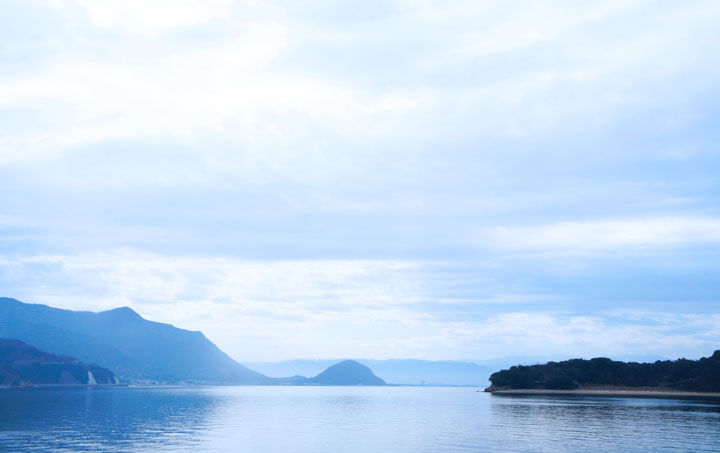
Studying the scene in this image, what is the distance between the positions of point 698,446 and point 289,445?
5284cm

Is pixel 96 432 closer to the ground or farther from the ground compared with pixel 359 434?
closer to the ground

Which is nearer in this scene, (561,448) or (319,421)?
(561,448)

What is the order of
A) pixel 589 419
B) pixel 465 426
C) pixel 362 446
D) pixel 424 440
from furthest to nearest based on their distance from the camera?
1. pixel 589 419
2. pixel 465 426
3. pixel 424 440
4. pixel 362 446

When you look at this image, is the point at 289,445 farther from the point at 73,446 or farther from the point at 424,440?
the point at 73,446

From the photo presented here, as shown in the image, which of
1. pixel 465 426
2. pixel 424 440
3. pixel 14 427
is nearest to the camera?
pixel 424 440

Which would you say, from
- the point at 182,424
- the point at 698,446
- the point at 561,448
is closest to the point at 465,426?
Answer: the point at 561,448

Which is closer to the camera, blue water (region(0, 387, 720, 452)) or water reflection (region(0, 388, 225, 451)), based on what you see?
water reflection (region(0, 388, 225, 451))

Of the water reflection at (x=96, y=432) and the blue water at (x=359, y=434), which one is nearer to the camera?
the water reflection at (x=96, y=432)

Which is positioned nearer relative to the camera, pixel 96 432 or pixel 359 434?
pixel 96 432

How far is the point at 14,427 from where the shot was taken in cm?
10300

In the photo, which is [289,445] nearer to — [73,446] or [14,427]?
[73,446]

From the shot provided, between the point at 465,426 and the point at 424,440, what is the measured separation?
26.6 metres

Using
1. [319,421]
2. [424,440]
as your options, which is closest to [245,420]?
[319,421]

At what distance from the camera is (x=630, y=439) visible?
297 feet
